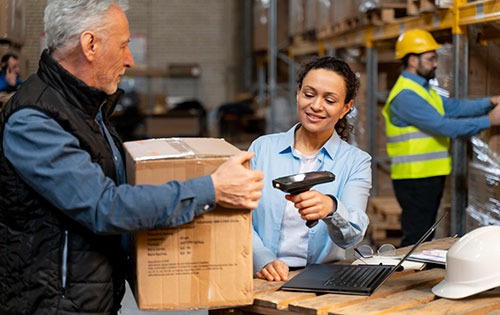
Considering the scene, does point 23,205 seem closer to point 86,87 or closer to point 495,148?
point 86,87

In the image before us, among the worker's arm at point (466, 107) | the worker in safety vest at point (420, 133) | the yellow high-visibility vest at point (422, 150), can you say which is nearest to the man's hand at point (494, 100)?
the worker's arm at point (466, 107)

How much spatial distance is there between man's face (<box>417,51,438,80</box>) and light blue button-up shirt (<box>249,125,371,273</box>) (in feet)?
9.38

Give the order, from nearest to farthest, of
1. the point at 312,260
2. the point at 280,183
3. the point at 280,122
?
the point at 280,183, the point at 312,260, the point at 280,122

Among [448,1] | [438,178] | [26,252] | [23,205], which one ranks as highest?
[448,1]

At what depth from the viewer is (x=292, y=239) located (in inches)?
111

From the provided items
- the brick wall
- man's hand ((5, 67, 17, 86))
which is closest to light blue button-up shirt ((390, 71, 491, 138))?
man's hand ((5, 67, 17, 86))

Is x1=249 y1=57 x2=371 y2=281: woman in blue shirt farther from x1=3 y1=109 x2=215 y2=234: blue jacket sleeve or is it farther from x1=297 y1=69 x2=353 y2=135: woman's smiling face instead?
x1=3 y1=109 x2=215 y2=234: blue jacket sleeve

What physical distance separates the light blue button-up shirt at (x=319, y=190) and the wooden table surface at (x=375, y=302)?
28cm

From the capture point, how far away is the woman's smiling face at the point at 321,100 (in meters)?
2.84

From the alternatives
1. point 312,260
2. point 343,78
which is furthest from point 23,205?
point 343,78

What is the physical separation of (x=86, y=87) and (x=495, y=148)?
3.58 metres

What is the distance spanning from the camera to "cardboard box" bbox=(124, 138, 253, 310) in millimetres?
2115

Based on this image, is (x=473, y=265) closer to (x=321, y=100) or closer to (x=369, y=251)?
(x=369, y=251)

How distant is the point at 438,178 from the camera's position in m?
5.45
